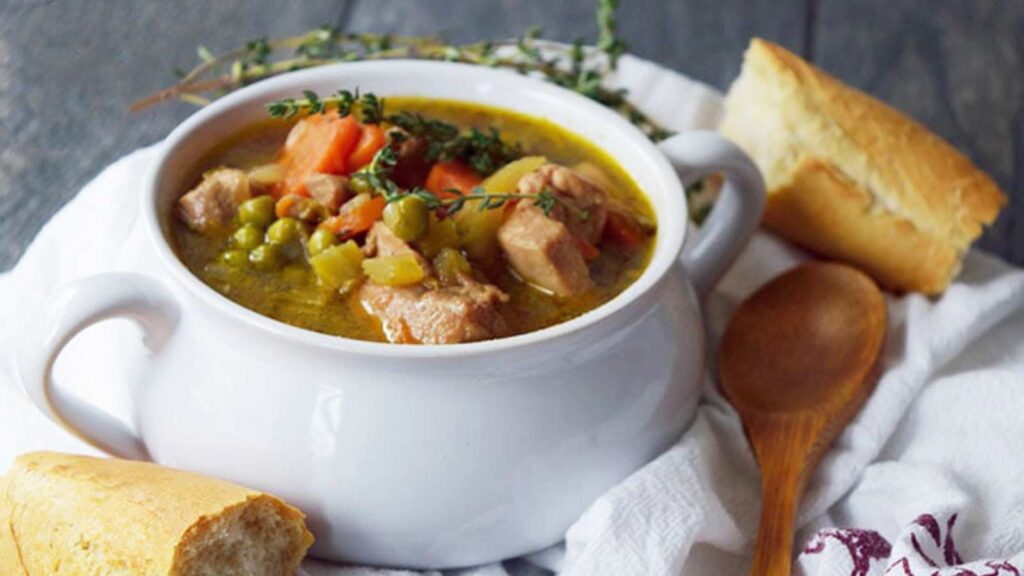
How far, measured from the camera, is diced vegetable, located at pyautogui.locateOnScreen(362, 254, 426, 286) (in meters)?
2.31

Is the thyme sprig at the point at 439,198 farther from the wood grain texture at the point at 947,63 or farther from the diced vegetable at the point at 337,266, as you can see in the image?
the wood grain texture at the point at 947,63

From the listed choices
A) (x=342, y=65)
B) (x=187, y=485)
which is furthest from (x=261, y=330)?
(x=342, y=65)

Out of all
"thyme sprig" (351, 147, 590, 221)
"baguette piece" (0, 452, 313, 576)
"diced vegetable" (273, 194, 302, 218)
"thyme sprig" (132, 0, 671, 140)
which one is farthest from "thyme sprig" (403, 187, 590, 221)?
"thyme sprig" (132, 0, 671, 140)

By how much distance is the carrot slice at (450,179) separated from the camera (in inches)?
102

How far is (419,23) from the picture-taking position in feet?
14.5

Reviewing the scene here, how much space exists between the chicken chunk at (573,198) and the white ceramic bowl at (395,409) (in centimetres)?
13

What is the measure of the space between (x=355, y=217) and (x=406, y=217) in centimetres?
14

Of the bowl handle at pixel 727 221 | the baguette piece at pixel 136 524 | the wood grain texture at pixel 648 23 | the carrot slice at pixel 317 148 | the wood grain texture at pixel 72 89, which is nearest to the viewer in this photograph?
the baguette piece at pixel 136 524

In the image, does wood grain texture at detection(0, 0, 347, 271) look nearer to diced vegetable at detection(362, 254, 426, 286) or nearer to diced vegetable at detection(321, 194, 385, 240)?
diced vegetable at detection(321, 194, 385, 240)

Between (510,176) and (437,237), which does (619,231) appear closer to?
(510,176)

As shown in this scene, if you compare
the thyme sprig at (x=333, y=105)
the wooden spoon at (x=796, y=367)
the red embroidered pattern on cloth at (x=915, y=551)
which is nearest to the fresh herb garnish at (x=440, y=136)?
the thyme sprig at (x=333, y=105)

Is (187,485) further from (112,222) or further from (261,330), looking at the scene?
(112,222)

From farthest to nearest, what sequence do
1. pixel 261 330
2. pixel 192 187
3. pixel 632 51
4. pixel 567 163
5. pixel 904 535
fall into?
pixel 632 51 → pixel 567 163 → pixel 192 187 → pixel 904 535 → pixel 261 330

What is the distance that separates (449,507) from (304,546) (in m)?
0.24
